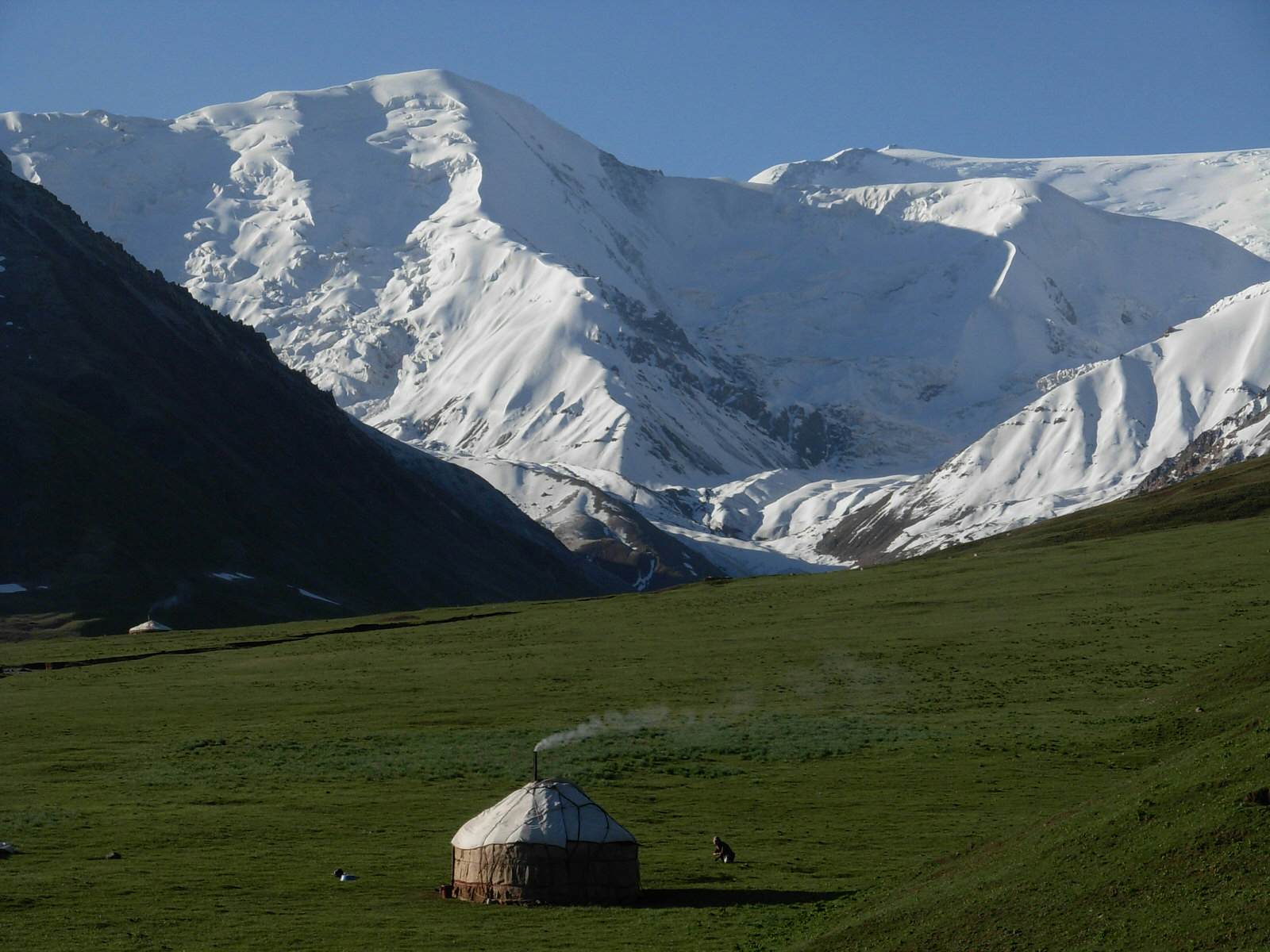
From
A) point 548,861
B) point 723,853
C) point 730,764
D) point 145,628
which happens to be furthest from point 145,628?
point 548,861

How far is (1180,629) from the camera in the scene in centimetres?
10994

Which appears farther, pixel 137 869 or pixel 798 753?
pixel 798 753

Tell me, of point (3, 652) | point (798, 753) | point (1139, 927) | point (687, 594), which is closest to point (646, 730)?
point (798, 753)

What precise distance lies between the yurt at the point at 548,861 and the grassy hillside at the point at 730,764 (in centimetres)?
127

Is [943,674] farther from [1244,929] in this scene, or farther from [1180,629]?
[1244,929]

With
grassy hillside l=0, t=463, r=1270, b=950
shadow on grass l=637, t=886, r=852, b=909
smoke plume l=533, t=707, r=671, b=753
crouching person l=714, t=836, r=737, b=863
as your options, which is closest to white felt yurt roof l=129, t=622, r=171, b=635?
grassy hillside l=0, t=463, r=1270, b=950

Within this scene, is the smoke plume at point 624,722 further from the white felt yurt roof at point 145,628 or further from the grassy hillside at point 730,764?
the white felt yurt roof at point 145,628

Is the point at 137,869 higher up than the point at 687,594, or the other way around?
the point at 687,594

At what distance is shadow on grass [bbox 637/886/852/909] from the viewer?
4962 centimetres

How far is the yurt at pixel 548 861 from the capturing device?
173 feet

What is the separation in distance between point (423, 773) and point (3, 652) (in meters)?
91.3

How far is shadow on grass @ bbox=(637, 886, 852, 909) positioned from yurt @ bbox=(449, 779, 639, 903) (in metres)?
1.04

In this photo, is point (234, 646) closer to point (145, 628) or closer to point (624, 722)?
point (145, 628)

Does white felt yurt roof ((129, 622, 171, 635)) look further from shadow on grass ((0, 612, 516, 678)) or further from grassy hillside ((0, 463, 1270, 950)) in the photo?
shadow on grass ((0, 612, 516, 678))
